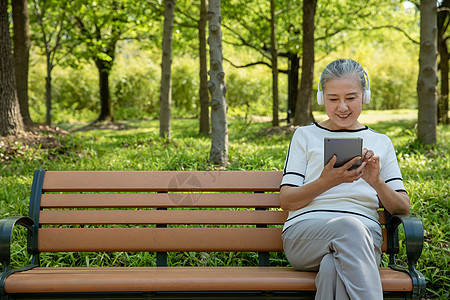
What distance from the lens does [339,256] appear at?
209 cm

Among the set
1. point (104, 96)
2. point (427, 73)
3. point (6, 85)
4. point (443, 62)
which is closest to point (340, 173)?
point (427, 73)

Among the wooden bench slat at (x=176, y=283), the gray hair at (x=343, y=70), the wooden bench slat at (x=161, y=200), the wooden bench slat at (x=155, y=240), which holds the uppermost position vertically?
the gray hair at (x=343, y=70)

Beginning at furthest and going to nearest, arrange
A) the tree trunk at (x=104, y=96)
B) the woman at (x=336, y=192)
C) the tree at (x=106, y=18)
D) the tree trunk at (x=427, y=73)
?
the tree trunk at (x=104, y=96) → the tree at (x=106, y=18) → the tree trunk at (x=427, y=73) → the woman at (x=336, y=192)

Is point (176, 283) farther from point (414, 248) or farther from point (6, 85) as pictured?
point (6, 85)

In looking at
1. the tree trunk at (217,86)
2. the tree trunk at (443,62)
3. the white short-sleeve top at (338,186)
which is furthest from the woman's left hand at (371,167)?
the tree trunk at (443,62)

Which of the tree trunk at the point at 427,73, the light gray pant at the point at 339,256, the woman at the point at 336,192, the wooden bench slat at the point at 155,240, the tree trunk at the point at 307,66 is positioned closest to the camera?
the light gray pant at the point at 339,256

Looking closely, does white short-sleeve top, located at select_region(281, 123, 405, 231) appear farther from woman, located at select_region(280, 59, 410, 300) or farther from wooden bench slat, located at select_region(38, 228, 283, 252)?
wooden bench slat, located at select_region(38, 228, 283, 252)

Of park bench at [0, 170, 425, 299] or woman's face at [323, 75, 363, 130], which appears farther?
park bench at [0, 170, 425, 299]

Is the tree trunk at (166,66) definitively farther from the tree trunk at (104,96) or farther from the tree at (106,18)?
the tree trunk at (104,96)

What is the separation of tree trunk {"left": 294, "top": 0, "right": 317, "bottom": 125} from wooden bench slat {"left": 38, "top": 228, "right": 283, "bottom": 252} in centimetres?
763

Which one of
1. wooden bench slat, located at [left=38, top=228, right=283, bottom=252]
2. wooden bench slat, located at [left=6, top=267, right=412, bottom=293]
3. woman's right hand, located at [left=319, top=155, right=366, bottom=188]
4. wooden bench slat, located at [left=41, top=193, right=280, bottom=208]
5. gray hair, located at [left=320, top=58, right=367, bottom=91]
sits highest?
gray hair, located at [left=320, top=58, right=367, bottom=91]

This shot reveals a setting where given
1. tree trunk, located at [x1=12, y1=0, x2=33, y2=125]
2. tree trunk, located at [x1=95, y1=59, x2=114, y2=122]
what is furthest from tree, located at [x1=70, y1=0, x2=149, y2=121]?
tree trunk, located at [x1=12, y1=0, x2=33, y2=125]

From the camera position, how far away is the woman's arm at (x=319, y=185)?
2.22 meters

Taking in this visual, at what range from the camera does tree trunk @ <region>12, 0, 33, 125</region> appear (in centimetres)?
915
